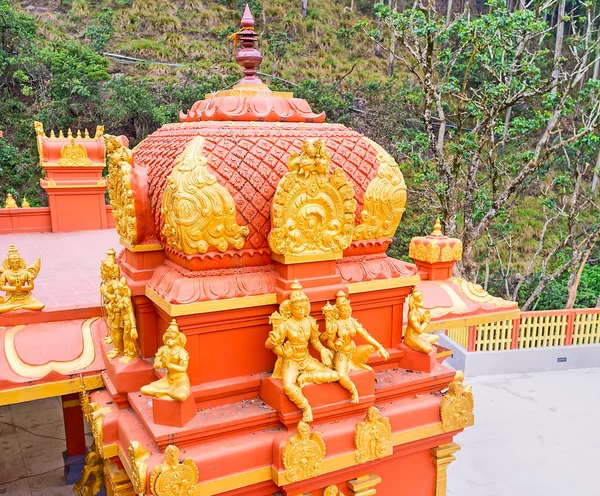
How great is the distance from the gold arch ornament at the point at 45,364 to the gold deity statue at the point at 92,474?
114cm

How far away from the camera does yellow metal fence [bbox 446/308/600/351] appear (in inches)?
487

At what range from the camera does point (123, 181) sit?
4086 millimetres

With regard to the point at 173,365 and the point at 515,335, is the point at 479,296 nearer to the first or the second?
the point at 173,365

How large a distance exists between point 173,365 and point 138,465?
2.19 feet

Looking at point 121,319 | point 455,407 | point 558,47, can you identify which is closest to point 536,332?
point 455,407

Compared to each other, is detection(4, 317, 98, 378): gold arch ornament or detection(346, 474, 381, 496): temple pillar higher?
detection(4, 317, 98, 378): gold arch ornament

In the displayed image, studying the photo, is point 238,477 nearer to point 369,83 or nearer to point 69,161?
point 69,161

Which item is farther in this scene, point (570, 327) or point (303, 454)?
point (570, 327)

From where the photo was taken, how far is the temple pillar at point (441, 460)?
4.82 metres

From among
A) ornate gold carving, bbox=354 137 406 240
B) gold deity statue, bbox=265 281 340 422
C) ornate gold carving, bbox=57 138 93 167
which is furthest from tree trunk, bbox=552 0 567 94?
ornate gold carving, bbox=57 138 93 167

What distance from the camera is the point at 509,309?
5758 mm

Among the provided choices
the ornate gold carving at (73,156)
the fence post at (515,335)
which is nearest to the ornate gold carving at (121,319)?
the ornate gold carving at (73,156)

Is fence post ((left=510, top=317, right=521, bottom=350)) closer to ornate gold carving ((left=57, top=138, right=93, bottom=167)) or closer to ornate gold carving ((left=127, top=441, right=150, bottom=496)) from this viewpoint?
ornate gold carving ((left=57, top=138, right=93, bottom=167))

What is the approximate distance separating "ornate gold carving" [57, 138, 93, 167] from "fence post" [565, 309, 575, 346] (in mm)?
11706
